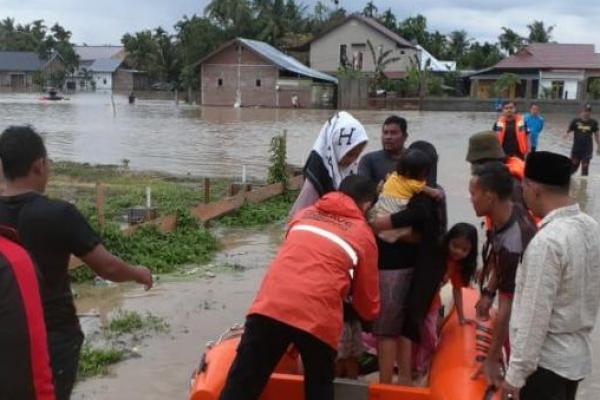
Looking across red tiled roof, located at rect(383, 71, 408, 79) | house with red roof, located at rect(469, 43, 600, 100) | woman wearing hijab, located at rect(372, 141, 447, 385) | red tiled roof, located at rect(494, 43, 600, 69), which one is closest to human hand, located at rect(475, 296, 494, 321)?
woman wearing hijab, located at rect(372, 141, 447, 385)

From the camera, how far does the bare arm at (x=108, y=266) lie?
3.07 metres

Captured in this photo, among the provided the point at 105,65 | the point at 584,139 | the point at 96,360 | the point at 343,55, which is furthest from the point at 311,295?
the point at 105,65

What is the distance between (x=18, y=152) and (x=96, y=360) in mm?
3059

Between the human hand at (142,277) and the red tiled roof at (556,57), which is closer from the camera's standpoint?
the human hand at (142,277)

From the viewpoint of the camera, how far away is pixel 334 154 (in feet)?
14.2

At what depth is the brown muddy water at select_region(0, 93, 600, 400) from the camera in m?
5.66

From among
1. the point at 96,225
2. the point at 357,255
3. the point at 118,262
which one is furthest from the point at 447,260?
the point at 96,225

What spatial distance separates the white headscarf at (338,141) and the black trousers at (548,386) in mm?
1651

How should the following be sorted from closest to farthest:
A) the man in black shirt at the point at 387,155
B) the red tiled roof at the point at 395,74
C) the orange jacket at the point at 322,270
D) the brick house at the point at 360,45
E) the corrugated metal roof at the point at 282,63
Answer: the orange jacket at the point at 322,270, the man in black shirt at the point at 387,155, the corrugated metal roof at the point at 282,63, the red tiled roof at the point at 395,74, the brick house at the point at 360,45

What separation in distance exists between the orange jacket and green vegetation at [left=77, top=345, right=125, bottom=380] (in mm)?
2571

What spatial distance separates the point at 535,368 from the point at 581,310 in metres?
0.30

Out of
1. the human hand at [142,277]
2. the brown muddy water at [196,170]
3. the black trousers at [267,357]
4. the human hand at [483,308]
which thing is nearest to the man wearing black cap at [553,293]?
the black trousers at [267,357]

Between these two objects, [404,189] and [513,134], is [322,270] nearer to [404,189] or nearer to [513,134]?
[404,189]

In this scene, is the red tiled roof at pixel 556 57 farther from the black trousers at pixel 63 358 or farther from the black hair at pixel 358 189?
the black trousers at pixel 63 358
